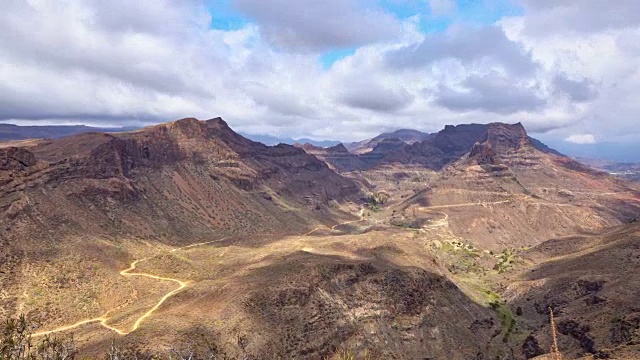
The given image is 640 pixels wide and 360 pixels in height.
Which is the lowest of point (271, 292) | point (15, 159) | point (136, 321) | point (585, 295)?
point (136, 321)

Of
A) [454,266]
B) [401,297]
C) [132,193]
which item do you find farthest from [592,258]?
[132,193]

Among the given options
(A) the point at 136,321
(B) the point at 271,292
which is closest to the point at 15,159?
(A) the point at 136,321

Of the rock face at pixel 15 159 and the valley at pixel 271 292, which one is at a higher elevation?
the rock face at pixel 15 159

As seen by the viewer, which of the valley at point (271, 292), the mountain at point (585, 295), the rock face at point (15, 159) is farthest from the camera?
the rock face at point (15, 159)

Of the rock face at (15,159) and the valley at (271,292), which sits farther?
the rock face at (15,159)

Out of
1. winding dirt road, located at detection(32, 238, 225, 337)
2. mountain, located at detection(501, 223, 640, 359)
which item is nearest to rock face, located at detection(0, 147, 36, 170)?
winding dirt road, located at detection(32, 238, 225, 337)

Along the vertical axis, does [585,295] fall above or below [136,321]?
above

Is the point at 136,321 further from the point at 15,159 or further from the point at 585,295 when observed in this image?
the point at 585,295

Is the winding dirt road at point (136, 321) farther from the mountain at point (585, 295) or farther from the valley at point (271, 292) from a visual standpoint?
the mountain at point (585, 295)

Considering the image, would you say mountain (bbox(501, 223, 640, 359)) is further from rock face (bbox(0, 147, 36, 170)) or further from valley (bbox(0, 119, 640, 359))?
rock face (bbox(0, 147, 36, 170))

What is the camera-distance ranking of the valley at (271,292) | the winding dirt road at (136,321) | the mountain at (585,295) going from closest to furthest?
the winding dirt road at (136,321) < the valley at (271,292) < the mountain at (585,295)

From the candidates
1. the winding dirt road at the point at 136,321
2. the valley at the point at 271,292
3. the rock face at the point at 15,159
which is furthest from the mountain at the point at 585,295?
the rock face at the point at 15,159

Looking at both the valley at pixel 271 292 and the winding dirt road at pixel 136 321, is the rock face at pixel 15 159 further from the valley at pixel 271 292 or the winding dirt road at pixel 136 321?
the winding dirt road at pixel 136 321
